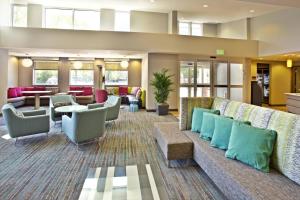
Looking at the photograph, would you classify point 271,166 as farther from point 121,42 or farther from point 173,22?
point 173,22

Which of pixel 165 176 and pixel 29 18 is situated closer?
pixel 165 176

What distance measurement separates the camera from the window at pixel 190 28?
11.0 meters

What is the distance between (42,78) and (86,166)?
9.74 meters

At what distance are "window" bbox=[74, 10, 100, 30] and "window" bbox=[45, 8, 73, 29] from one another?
27cm

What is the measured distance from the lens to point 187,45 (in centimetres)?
884

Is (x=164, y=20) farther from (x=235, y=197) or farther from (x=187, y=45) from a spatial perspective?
(x=235, y=197)

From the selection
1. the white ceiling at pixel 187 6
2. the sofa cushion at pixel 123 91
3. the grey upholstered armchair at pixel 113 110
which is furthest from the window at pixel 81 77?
the grey upholstered armchair at pixel 113 110

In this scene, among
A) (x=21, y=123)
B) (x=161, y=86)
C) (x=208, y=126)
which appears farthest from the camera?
(x=161, y=86)

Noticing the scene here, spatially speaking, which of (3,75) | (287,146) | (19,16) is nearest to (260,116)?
Answer: (287,146)

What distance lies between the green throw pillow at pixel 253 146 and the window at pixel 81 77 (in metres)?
10.6

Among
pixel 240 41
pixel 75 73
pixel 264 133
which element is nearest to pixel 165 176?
pixel 264 133

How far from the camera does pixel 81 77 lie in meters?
11.9

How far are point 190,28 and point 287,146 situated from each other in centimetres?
1000

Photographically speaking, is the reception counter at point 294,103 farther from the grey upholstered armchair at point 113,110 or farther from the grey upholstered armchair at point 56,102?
the grey upholstered armchair at point 56,102
